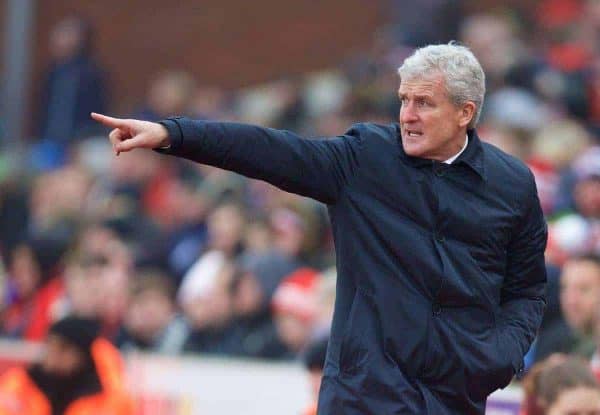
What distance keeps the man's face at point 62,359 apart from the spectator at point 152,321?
5.99 feet

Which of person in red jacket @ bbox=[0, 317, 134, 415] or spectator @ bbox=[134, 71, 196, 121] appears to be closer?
person in red jacket @ bbox=[0, 317, 134, 415]

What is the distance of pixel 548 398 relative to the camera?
19.6 feet

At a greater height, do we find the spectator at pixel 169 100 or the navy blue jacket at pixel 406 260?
the navy blue jacket at pixel 406 260

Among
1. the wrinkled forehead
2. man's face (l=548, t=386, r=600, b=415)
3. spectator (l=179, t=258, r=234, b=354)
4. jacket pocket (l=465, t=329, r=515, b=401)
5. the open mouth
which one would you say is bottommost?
spectator (l=179, t=258, r=234, b=354)

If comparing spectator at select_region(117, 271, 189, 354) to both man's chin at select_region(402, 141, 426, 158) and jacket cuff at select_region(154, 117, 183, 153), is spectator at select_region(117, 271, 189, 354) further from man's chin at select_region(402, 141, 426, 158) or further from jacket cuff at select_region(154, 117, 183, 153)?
jacket cuff at select_region(154, 117, 183, 153)

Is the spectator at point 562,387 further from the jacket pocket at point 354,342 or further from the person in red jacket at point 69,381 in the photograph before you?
the person in red jacket at point 69,381

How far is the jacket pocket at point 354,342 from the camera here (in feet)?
16.7

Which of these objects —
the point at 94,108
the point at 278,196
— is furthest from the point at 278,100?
the point at 278,196

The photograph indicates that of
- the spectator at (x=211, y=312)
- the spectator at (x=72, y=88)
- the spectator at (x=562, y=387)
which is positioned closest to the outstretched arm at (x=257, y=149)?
the spectator at (x=562, y=387)

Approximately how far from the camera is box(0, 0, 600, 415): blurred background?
9.25 m

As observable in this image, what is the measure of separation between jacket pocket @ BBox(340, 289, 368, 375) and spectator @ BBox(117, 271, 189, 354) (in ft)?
18.1

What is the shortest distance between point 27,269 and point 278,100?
5.15m

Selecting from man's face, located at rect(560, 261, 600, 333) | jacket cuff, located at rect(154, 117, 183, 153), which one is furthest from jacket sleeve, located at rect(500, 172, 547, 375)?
man's face, located at rect(560, 261, 600, 333)

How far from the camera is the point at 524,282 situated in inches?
211
